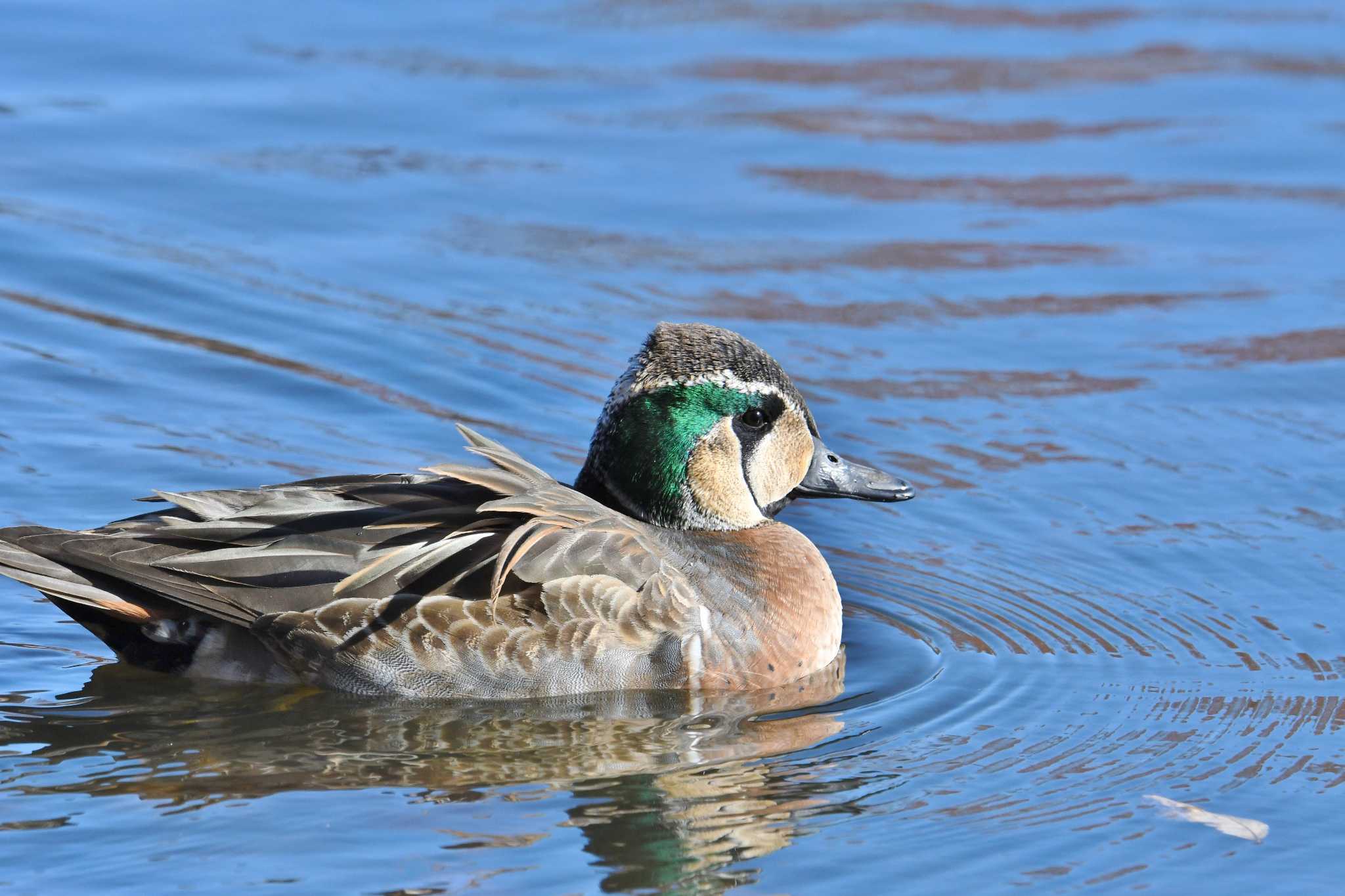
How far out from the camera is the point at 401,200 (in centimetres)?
1430

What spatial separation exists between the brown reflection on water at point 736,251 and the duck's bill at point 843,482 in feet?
14.3

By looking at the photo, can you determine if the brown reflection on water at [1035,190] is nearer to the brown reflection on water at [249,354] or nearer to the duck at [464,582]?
the brown reflection on water at [249,354]

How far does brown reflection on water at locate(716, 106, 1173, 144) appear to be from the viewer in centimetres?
1612

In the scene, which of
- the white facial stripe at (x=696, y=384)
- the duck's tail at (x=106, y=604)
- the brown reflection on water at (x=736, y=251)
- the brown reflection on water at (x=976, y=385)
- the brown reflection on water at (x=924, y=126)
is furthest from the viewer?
the brown reflection on water at (x=924, y=126)

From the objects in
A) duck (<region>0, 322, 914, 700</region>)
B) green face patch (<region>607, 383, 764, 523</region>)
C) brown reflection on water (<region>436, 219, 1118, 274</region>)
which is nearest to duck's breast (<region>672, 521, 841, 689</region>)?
duck (<region>0, 322, 914, 700</region>)

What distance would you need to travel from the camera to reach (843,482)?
9242mm

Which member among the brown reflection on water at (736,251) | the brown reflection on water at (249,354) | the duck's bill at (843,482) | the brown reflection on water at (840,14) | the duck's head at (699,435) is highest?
the brown reflection on water at (840,14)

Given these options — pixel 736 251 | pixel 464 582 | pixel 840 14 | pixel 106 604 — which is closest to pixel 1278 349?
pixel 736 251

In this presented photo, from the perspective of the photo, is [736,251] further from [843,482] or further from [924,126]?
[843,482]

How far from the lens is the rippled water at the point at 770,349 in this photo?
712 cm

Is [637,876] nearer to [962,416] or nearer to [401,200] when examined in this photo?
[962,416]

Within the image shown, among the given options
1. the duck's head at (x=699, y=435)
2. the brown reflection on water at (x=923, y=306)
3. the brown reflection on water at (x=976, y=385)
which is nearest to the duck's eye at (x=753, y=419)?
the duck's head at (x=699, y=435)

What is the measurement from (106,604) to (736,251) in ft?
21.7

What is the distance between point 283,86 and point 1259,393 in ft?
27.6
